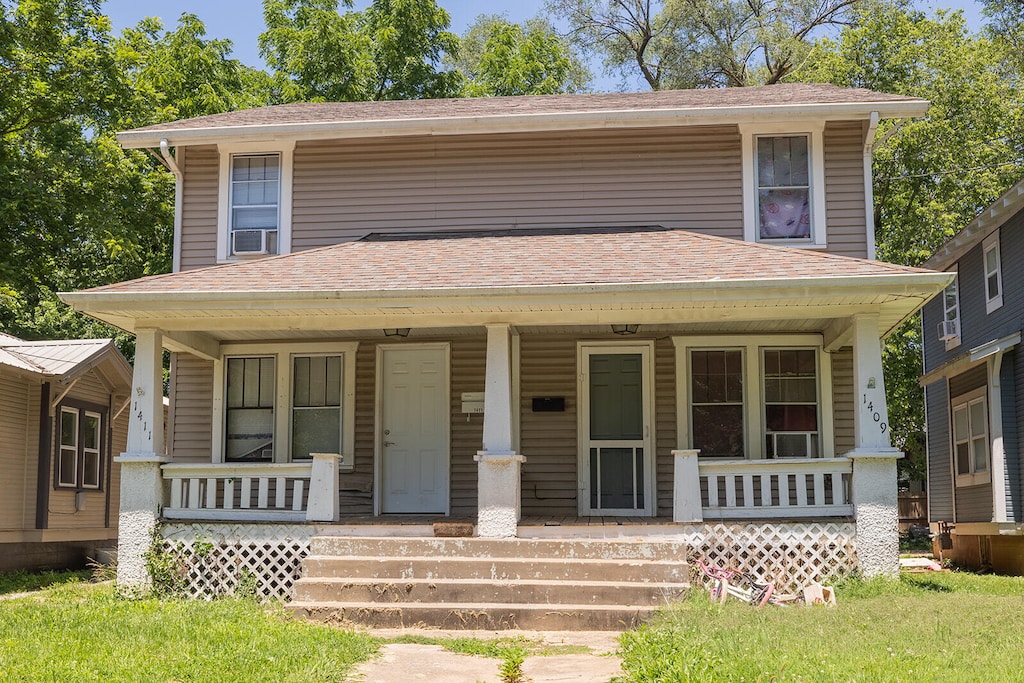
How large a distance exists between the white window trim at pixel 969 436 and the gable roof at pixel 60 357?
14205 millimetres

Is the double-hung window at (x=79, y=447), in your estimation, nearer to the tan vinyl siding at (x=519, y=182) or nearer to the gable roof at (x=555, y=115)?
the gable roof at (x=555, y=115)

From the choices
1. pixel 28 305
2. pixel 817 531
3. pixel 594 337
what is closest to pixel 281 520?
pixel 594 337

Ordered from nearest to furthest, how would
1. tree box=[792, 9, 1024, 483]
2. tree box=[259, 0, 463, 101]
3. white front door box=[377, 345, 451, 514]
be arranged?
white front door box=[377, 345, 451, 514]
tree box=[792, 9, 1024, 483]
tree box=[259, 0, 463, 101]

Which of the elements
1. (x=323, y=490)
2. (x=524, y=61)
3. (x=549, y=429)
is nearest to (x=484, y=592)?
(x=323, y=490)

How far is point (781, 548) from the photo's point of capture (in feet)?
33.9

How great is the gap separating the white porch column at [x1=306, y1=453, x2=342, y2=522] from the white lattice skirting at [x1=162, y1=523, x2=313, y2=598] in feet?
0.66

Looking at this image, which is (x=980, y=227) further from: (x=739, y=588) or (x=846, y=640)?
(x=846, y=640)

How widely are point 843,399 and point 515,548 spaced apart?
4.93 meters

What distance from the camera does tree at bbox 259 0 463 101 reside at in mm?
25500

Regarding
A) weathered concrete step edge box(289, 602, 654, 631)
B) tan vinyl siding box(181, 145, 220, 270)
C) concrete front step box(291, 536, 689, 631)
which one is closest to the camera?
weathered concrete step edge box(289, 602, 654, 631)

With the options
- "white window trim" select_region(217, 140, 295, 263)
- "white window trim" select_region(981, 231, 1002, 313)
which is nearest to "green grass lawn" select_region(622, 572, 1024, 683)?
"white window trim" select_region(217, 140, 295, 263)

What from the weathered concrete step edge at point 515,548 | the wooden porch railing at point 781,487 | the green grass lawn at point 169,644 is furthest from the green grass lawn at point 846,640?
the green grass lawn at point 169,644

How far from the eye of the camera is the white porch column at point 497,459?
10312mm

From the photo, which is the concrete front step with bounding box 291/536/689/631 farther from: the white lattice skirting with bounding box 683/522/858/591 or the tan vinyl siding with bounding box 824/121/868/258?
the tan vinyl siding with bounding box 824/121/868/258
